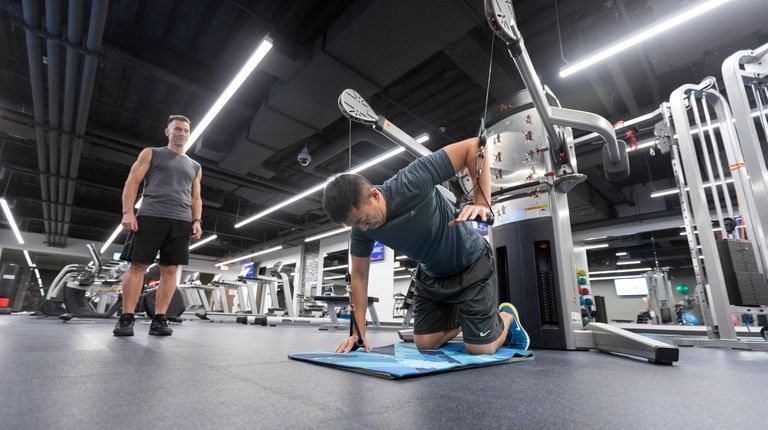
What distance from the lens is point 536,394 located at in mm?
841

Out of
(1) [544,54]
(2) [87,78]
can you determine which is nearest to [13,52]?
(2) [87,78]

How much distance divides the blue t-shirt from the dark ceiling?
251 centimetres

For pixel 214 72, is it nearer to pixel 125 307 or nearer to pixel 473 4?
pixel 473 4

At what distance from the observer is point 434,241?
1.53 metres

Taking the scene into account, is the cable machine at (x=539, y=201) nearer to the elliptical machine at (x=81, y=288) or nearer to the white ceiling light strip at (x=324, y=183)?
the white ceiling light strip at (x=324, y=183)

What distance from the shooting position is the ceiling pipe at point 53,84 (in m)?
3.32

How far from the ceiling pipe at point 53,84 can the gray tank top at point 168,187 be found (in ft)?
7.97

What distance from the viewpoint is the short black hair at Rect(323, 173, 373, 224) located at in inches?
48.7

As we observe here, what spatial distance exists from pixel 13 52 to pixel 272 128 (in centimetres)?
332

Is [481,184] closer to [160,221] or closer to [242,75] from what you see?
[160,221]

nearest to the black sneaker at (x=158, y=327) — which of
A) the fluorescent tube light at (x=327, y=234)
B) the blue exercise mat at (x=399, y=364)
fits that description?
the blue exercise mat at (x=399, y=364)

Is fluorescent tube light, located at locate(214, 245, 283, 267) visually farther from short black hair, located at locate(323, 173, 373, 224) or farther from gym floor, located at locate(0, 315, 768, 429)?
gym floor, located at locate(0, 315, 768, 429)

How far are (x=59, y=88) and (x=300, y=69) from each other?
126 inches

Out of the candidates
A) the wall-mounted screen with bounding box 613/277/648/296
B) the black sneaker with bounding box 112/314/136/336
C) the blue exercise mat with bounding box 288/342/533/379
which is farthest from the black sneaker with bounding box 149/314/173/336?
the wall-mounted screen with bounding box 613/277/648/296
